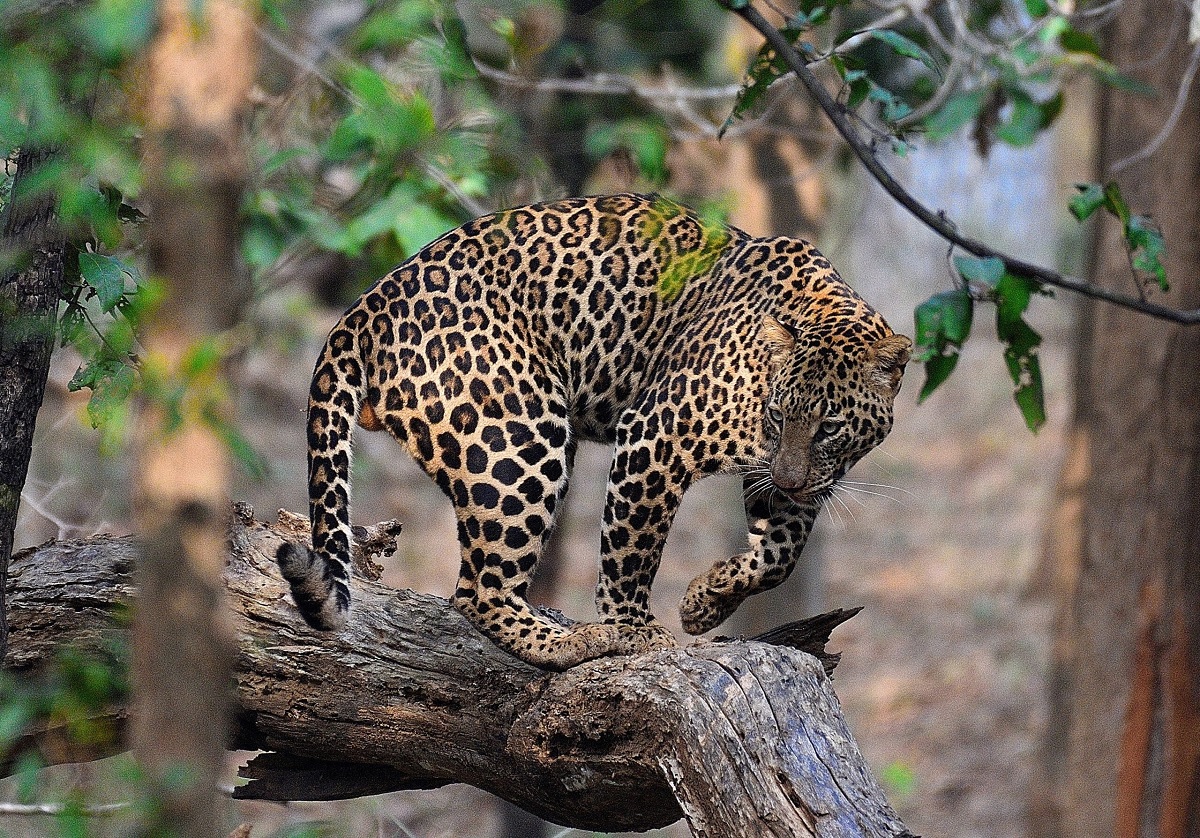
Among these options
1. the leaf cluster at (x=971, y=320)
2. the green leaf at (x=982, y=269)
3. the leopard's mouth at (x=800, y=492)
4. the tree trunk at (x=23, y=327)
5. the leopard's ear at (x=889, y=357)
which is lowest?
the leopard's mouth at (x=800, y=492)

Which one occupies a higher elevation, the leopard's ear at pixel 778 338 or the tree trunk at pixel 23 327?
the leopard's ear at pixel 778 338

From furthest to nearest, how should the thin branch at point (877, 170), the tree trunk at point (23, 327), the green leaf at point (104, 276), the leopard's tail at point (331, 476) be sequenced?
the thin branch at point (877, 170) < the leopard's tail at point (331, 476) < the green leaf at point (104, 276) < the tree trunk at point (23, 327)

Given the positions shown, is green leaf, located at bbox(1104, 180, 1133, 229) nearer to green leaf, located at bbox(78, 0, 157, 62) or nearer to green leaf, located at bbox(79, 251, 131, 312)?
green leaf, located at bbox(79, 251, 131, 312)

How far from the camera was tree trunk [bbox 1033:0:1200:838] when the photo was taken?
9852 mm

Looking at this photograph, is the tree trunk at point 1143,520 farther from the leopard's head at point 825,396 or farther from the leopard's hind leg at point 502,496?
the leopard's hind leg at point 502,496

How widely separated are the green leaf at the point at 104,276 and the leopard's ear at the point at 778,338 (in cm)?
258

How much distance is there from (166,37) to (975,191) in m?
16.3

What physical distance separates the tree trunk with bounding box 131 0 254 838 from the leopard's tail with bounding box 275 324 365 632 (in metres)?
2.19

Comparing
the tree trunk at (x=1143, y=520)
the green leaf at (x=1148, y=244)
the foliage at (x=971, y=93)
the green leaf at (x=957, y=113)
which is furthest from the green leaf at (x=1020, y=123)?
the green leaf at (x=1148, y=244)

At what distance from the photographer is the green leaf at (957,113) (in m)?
8.41

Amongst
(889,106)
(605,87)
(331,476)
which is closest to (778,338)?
(889,106)

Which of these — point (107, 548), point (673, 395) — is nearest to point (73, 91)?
point (107, 548)

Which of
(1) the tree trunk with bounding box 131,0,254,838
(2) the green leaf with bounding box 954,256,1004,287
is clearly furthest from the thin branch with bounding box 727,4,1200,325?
(1) the tree trunk with bounding box 131,0,254,838

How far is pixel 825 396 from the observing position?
18.8 ft
